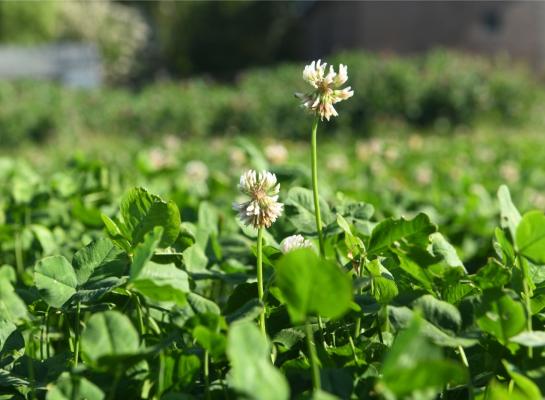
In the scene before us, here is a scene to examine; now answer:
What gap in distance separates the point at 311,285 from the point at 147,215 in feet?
1.04

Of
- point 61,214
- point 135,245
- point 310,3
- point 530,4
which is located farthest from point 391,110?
point 310,3

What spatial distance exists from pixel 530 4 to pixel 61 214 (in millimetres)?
26259

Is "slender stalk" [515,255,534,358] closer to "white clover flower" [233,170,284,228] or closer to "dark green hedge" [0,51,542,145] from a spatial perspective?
"white clover flower" [233,170,284,228]

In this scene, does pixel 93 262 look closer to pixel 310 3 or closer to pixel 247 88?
pixel 247 88

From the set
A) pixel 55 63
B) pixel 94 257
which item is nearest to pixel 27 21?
pixel 55 63

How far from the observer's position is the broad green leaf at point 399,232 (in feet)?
2.89

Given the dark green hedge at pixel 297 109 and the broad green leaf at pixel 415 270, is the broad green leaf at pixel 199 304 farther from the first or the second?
the dark green hedge at pixel 297 109

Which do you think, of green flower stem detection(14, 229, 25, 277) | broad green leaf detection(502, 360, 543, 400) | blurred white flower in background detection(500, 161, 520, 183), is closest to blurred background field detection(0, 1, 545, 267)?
blurred white flower in background detection(500, 161, 520, 183)

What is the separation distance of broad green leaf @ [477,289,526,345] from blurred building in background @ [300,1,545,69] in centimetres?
2613

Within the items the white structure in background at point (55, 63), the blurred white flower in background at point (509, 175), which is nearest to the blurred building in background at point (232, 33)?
the white structure in background at point (55, 63)

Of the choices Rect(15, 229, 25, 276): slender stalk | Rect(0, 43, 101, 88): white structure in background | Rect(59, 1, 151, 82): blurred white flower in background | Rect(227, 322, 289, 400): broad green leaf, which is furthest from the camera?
Rect(59, 1, 151, 82): blurred white flower in background

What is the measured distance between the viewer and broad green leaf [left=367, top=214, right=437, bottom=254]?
34.6 inches

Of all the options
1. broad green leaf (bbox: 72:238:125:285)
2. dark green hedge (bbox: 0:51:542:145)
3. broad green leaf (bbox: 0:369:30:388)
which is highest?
dark green hedge (bbox: 0:51:542:145)

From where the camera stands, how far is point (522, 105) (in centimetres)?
1320
